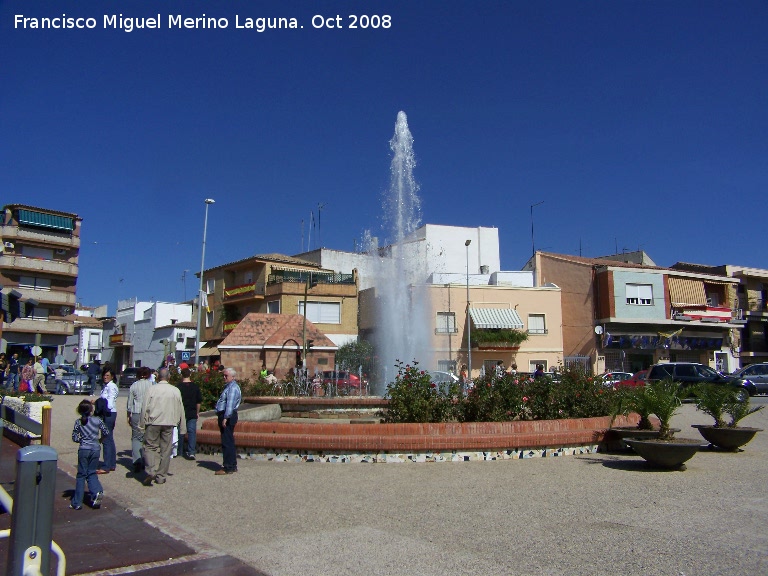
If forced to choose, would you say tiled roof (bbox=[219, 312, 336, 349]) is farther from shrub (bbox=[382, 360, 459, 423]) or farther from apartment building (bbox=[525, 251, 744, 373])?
apartment building (bbox=[525, 251, 744, 373])

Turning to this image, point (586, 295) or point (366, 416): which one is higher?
point (586, 295)

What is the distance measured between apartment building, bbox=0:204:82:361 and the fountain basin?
50786 millimetres

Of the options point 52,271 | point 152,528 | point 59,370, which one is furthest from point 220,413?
point 52,271

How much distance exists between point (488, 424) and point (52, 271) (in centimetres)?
5524

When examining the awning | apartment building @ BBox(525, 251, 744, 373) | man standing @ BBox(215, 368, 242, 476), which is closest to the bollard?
man standing @ BBox(215, 368, 242, 476)

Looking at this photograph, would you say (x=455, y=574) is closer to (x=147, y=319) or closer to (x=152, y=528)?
(x=152, y=528)

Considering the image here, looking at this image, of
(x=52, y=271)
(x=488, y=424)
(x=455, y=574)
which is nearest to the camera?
(x=455, y=574)

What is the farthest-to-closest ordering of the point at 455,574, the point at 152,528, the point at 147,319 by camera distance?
the point at 147,319
the point at 152,528
the point at 455,574

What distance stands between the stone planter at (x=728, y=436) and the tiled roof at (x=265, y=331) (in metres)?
13.3

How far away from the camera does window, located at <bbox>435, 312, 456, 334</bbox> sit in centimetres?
4104

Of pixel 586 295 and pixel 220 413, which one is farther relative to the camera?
pixel 586 295

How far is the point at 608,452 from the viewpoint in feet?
36.9

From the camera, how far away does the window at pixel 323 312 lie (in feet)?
155

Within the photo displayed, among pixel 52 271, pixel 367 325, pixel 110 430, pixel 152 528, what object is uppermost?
pixel 52 271
